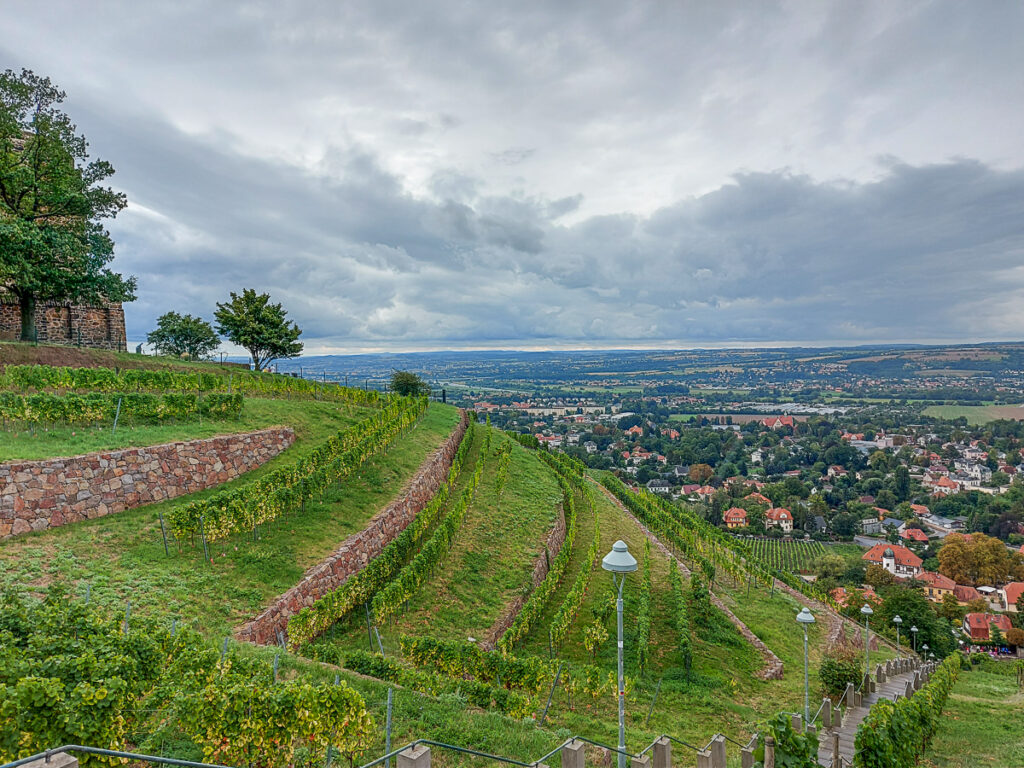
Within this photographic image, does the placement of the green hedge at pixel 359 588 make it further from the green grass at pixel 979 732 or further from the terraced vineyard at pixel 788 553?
the terraced vineyard at pixel 788 553

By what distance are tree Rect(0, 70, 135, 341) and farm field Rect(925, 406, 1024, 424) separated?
217758 millimetres

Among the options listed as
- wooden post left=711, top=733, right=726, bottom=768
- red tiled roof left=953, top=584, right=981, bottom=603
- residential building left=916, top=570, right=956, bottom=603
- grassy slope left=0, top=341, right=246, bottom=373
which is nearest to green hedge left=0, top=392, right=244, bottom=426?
grassy slope left=0, top=341, right=246, bottom=373

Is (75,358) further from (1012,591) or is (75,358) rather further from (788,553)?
(788,553)

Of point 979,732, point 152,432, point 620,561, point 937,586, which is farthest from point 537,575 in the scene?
point 937,586

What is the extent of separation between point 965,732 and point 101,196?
1489 inches

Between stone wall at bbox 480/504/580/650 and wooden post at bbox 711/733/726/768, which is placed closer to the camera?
wooden post at bbox 711/733/726/768

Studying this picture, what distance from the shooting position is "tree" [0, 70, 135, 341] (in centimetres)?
2081

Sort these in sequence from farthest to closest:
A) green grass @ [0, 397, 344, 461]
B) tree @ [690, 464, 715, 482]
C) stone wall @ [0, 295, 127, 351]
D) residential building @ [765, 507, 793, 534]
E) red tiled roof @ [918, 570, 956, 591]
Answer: tree @ [690, 464, 715, 482] → residential building @ [765, 507, 793, 534] → red tiled roof @ [918, 570, 956, 591] → stone wall @ [0, 295, 127, 351] → green grass @ [0, 397, 344, 461]

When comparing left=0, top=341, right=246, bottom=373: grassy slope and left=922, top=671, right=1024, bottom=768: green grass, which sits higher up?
left=0, top=341, right=246, bottom=373: grassy slope

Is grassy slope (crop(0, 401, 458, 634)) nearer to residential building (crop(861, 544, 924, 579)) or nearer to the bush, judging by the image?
the bush

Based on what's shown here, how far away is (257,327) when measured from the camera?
36.1 m

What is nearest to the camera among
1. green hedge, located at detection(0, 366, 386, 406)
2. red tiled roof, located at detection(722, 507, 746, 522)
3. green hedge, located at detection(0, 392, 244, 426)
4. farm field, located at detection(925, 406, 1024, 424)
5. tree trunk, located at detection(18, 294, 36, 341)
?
green hedge, located at detection(0, 392, 244, 426)

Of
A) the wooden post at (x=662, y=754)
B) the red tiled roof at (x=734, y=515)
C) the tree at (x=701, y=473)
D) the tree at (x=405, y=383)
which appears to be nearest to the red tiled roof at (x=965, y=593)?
the red tiled roof at (x=734, y=515)

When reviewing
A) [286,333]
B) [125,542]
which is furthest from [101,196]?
[125,542]
